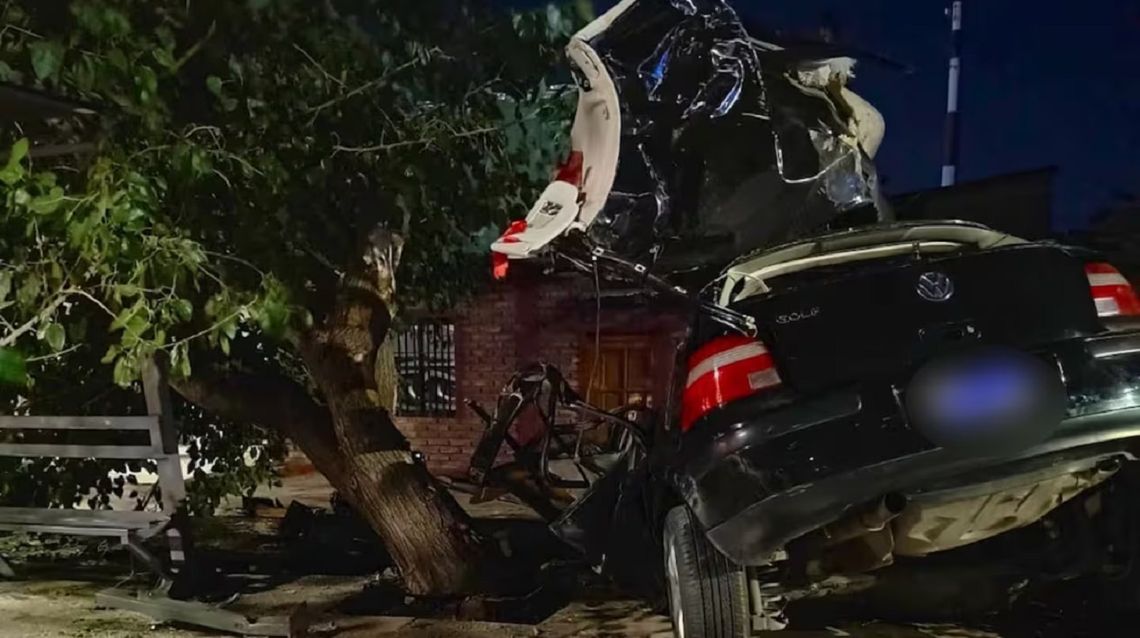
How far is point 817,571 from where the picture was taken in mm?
3484

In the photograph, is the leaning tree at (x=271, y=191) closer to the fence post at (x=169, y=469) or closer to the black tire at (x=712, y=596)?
the fence post at (x=169, y=469)

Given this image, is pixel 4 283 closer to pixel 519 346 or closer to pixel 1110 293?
pixel 1110 293

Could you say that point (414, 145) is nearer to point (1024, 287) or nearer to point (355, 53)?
point (355, 53)

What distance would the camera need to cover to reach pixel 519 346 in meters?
11.8

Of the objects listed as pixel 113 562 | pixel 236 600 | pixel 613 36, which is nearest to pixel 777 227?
pixel 613 36

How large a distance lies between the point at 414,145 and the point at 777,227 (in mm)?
2418

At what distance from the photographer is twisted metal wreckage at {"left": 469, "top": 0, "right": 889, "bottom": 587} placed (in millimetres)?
4254

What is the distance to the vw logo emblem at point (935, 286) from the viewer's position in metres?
3.12

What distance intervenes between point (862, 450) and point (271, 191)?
141 inches

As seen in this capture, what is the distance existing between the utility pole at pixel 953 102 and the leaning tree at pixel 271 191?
603cm

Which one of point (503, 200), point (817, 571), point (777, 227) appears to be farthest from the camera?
point (503, 200)

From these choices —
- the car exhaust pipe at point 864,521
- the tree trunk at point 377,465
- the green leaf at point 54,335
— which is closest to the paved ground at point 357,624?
the tree trunk at point 377,465

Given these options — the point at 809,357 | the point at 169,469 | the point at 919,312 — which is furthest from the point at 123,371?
A: the point at 919,312

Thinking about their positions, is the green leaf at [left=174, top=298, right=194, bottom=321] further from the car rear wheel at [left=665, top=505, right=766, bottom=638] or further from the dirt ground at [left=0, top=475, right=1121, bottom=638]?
the car rear wheel at [left=665, top=505, right=766, bottom=638]
